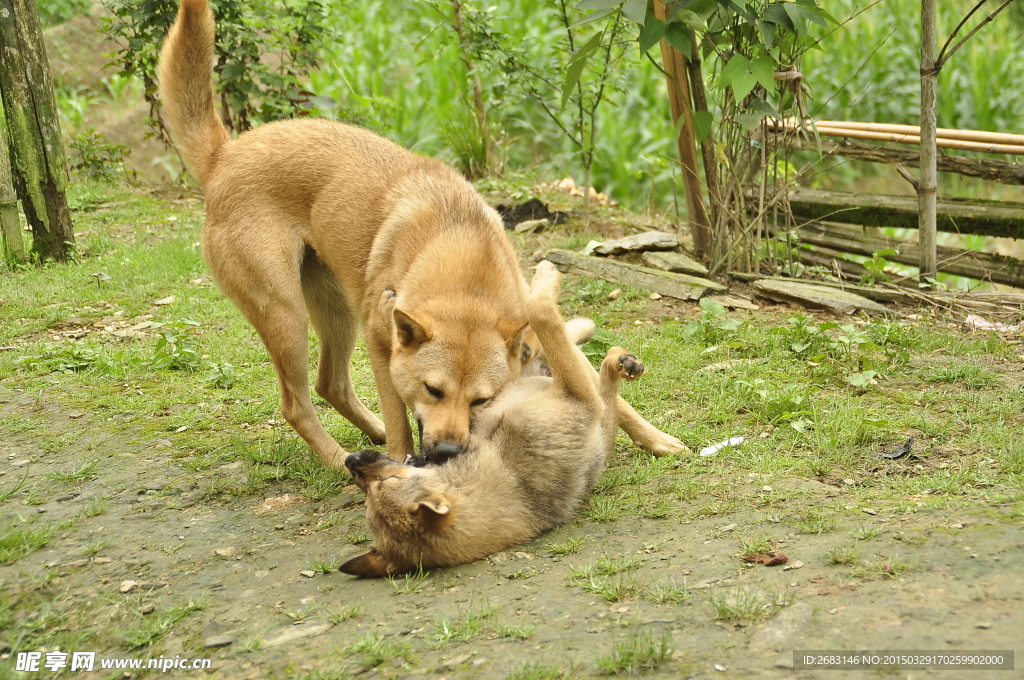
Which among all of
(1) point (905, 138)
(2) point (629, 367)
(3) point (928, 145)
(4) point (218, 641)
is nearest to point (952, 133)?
(1) point (905, 138)

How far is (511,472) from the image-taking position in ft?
11.5

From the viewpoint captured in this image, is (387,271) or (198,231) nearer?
(387,271)

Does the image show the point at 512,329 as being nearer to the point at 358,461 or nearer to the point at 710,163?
the point at 358,461

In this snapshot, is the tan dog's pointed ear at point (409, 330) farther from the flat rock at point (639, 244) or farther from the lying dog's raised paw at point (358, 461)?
the flat rock at point (639, 244)

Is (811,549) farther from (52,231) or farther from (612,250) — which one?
(52,231)

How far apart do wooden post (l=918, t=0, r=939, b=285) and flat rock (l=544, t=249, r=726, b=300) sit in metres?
1.44

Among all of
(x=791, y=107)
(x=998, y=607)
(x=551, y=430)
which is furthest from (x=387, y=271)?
(x=791, y=107)

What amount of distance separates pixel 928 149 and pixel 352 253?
13.6 feet

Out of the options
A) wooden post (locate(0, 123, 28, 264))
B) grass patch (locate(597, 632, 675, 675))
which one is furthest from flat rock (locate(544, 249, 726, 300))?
wooden post (locate(0, 123, 28, 264))

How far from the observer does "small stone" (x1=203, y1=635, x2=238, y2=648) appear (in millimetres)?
2776

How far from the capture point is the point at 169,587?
3176mm

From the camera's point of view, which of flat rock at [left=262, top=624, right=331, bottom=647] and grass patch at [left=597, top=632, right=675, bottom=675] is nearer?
grass patch at [left=597, top=632, right=675, bottom=675]

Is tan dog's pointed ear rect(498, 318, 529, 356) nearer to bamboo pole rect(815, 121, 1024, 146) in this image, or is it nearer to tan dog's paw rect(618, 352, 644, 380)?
tan dog's paw rect(618, 352, 644, 380)

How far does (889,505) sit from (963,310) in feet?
10.0
